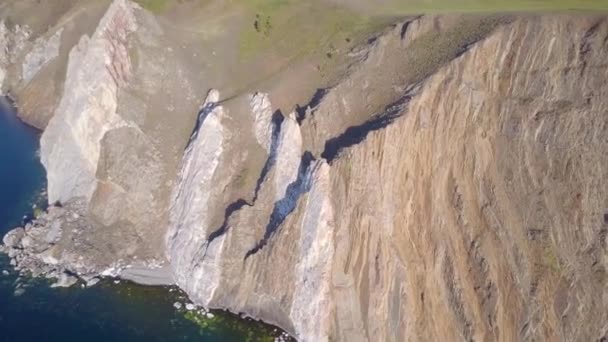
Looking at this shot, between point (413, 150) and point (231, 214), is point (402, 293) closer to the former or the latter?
point (413, 150)

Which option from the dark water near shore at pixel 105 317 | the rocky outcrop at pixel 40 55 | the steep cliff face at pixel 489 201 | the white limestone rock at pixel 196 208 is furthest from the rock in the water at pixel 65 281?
the rocky outcrop at pixel 40 55

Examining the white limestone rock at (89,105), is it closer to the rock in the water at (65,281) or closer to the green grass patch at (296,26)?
the rock in the water at (65,281)

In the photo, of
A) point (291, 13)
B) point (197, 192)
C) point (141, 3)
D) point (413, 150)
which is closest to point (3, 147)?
point (141, 3)

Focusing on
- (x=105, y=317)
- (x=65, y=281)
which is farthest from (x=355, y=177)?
(x=65, y=281)

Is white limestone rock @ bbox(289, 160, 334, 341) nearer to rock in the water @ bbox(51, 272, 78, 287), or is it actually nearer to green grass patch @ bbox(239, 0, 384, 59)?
green grass patch @ bbox(239, 0, 384, 59)

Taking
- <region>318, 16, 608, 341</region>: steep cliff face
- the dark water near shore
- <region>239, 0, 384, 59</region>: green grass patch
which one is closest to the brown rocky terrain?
<region>318, 16, 608, 341</region>: steep cliff face
